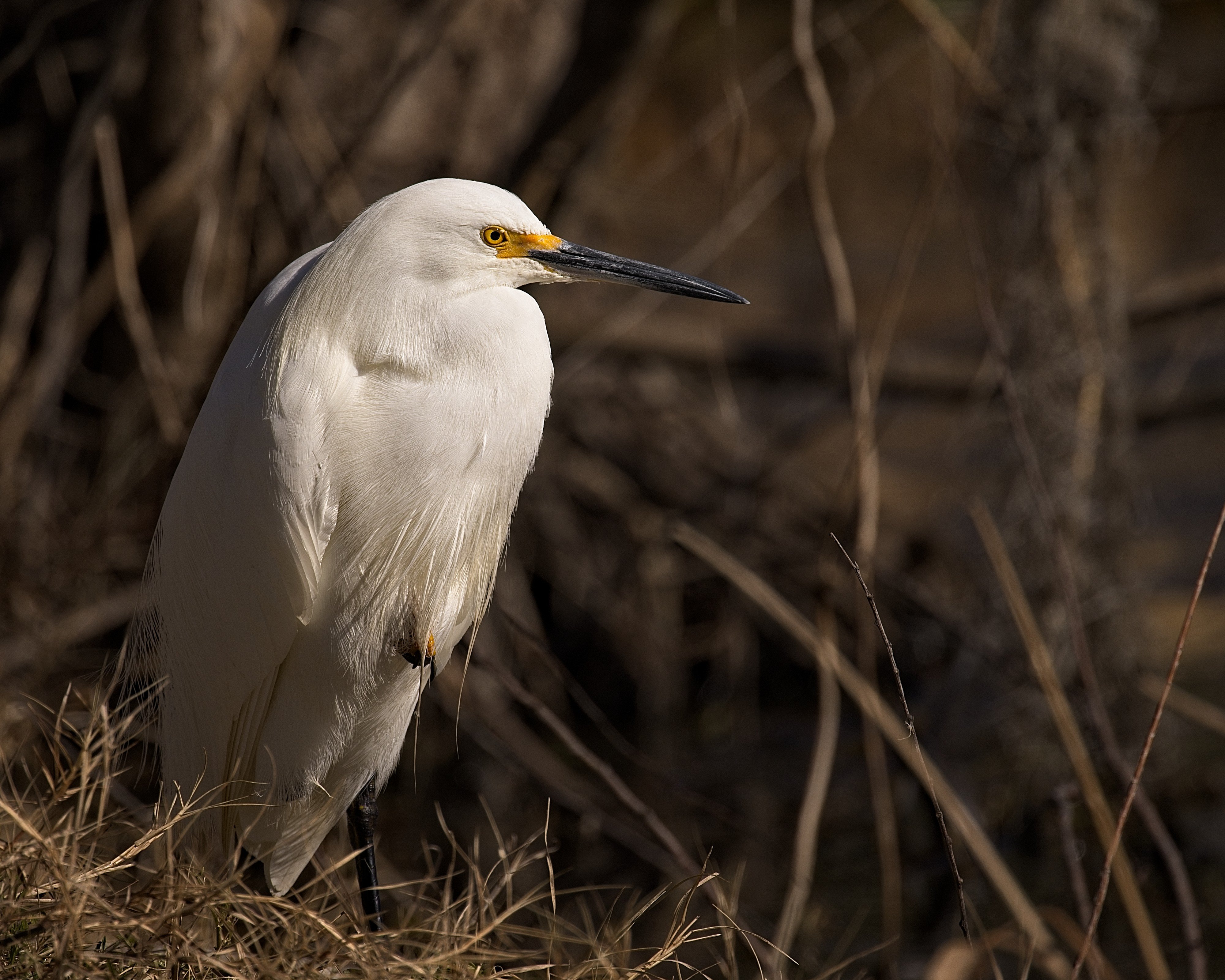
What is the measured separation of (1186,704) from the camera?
2.13m

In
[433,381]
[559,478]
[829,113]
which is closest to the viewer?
[433,381]

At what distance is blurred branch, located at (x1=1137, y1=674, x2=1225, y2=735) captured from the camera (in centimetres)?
203

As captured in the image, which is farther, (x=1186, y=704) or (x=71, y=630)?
(x=71, y=630)

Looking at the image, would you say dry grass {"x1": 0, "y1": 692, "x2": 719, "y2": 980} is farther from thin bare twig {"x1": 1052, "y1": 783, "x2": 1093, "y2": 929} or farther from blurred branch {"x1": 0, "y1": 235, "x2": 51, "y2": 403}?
blurred branch {"x1": 0, "y1": 235, "x2": 51, "y2": 403}

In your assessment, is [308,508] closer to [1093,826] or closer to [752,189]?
[752,189]

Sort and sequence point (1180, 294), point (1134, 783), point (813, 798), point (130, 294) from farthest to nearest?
point (1180, 294) → point (130, 294) → point (813, 798) → point (1134, 783)

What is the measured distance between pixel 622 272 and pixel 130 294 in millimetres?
1482

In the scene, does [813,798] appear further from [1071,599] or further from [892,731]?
[1071,599]

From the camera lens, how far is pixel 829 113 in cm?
213

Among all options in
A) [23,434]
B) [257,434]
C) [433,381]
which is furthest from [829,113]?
[23,434]

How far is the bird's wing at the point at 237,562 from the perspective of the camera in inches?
62.4

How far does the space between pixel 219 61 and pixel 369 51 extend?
22.2 inches

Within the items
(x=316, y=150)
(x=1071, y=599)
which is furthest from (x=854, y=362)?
(x=316, y=150)

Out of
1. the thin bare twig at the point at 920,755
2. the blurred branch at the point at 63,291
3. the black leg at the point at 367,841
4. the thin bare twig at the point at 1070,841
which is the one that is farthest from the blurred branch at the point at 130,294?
the thin bare twig at the point at 1070,841
